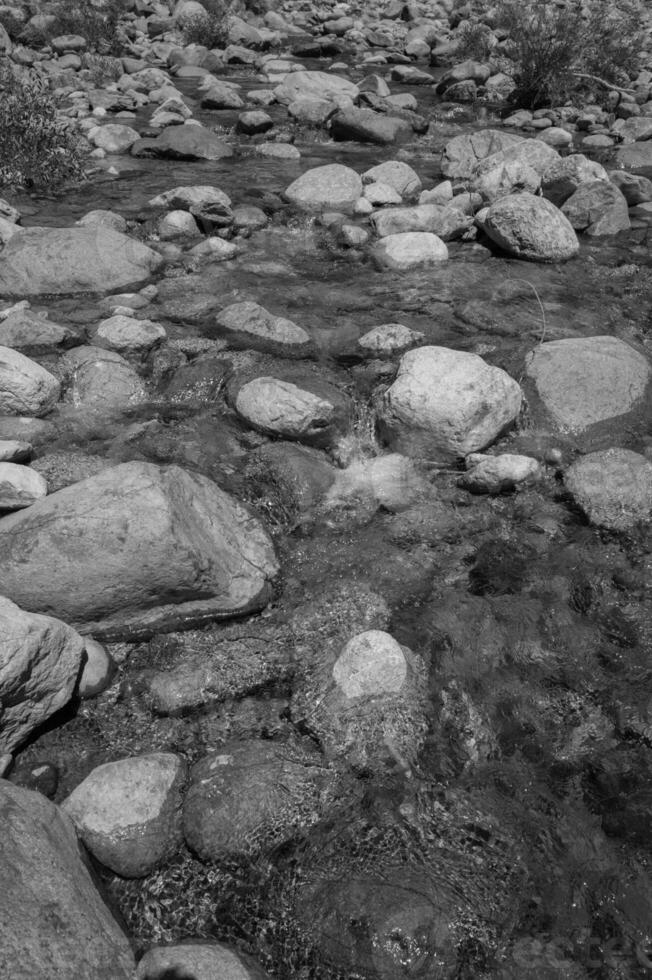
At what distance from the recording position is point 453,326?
23.6 ft

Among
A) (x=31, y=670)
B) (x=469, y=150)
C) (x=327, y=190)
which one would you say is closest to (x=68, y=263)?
(x=327, y=190)

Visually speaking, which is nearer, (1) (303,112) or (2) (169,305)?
(2) (169,305)

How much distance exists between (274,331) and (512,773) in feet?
14.4

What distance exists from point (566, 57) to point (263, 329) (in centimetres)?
1143

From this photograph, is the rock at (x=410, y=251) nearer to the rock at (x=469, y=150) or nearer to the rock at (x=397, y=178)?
the rock at (x=397, y=178)

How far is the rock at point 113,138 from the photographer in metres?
12.0

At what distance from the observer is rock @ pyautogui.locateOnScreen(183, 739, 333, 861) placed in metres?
3.28

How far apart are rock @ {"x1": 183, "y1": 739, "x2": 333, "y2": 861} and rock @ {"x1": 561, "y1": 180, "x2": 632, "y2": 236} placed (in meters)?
7.81

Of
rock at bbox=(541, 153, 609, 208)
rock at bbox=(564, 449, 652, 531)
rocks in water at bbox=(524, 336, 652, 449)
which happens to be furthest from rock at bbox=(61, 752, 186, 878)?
rock at bbox=(541, 153, 609, 208)

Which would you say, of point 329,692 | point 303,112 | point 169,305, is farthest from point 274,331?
point 303,112

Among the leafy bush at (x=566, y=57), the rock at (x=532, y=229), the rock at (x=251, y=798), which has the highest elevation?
the leafy bush at (x=566, y=57)

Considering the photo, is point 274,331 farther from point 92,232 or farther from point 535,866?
point 535,866

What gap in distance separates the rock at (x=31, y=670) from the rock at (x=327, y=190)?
299 inches

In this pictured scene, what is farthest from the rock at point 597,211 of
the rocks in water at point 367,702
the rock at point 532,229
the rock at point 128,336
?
the rocks in water at point 367,702
